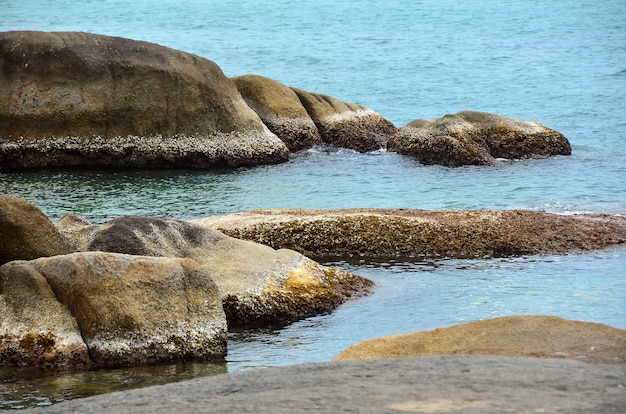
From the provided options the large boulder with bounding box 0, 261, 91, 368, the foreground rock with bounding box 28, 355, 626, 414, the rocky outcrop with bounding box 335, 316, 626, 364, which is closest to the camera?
the foreground rock with bounding box 28, 355, 626, 414

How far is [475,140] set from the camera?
40906mm

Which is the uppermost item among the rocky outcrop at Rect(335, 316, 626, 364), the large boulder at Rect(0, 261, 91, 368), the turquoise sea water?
the rocky outcrop at Rect(335, 316, 626, 364)

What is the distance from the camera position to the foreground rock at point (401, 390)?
838 centimetres

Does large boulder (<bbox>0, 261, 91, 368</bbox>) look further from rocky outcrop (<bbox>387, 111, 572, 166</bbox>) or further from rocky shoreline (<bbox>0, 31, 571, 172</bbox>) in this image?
rocky outcrop (<bbox>387, 111, 572, 166</bbox>)

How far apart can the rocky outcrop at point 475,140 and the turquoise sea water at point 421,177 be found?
2.42ft

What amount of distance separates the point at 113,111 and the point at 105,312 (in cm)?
2378

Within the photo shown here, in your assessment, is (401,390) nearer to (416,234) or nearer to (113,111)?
(416,234)

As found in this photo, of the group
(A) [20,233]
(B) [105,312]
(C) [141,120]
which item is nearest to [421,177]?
(C) [141,120]

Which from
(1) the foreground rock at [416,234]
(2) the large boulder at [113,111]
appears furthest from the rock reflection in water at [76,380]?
(2) the large boulder at [113,111]

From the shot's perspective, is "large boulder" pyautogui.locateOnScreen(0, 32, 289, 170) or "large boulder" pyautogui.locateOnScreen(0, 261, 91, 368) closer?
"large boulder" pyautogui.locateOnScreen(0, 261, 91, 368)

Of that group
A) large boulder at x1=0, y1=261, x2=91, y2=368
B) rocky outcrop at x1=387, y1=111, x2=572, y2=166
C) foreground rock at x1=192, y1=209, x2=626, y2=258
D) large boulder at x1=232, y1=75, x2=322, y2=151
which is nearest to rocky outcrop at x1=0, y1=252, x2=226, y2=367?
large boulder at x1=0, y1=261, x2=91, y2=368

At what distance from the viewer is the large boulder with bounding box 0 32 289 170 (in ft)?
127

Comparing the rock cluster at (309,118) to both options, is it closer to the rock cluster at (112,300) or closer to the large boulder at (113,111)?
the large boulder at (113,111)

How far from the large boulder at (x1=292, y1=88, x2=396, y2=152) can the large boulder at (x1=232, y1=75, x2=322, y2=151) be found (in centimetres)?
54
